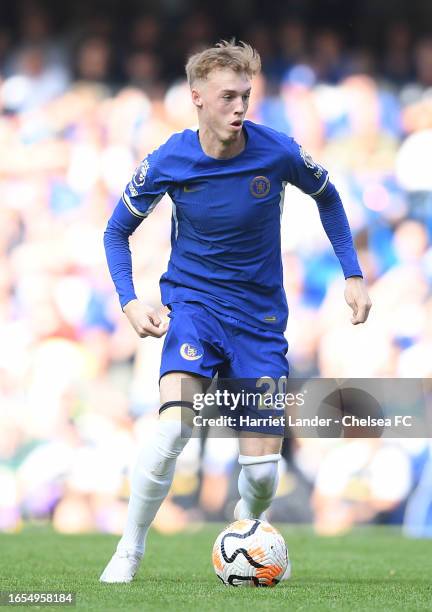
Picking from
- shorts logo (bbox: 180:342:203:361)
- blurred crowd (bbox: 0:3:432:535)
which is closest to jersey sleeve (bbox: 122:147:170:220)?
shorts logo (bbox: 180:342:203:361)

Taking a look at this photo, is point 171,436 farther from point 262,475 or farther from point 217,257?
point 217,257

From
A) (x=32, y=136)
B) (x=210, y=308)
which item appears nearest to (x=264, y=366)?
(x=210, y=308)

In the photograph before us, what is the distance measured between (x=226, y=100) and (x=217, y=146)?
0.20m

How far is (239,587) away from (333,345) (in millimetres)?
5474

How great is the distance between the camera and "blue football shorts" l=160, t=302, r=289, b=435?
478 centimetres

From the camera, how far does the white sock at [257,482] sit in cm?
503

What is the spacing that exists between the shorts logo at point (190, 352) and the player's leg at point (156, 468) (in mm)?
72

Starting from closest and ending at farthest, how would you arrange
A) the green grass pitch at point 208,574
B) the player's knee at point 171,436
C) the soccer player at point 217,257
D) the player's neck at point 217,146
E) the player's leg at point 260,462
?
the green grass pitch at point 208,574, the player's knee at point 171,436, the soccer player at point 217,257, the player's neck at point 217,146, the player's leg at point 260,462

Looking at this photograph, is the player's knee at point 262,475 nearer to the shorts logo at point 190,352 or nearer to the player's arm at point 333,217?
the shorts logo at point 190,352

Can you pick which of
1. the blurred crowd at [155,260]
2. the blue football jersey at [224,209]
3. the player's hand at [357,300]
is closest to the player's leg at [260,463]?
the blue football jersey at [224,209]

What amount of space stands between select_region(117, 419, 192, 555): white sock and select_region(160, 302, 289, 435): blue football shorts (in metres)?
0.24

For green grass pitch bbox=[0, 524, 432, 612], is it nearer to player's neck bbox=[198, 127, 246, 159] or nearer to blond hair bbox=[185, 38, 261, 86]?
player's neck bbox=[198, 127, 246, 159]

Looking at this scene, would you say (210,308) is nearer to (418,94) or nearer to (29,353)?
(29,353)

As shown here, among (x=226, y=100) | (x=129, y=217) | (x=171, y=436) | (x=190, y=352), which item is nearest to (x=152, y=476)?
(x=171, y=436)
